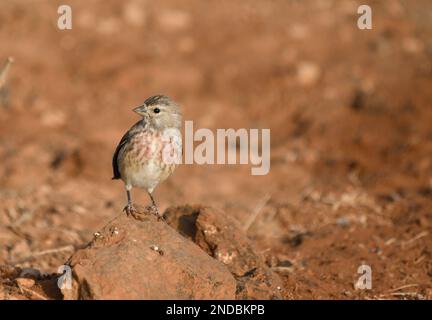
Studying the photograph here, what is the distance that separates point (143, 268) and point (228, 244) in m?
1.33

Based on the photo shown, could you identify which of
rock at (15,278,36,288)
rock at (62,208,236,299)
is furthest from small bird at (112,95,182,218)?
rock at (15,278,36,288)

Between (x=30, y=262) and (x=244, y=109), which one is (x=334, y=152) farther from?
(x=30, y=262)

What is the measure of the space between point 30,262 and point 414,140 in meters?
7.03

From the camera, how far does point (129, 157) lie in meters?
6.83

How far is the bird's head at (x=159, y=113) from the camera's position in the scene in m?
6.82

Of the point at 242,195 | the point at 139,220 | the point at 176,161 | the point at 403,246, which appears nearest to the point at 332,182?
the point at 242,195

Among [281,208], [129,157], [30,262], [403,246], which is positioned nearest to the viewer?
[129,157]

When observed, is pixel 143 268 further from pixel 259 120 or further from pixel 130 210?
pixel 259 120

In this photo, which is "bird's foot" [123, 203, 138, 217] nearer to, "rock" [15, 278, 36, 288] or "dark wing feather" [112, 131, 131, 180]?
"dark wing feather" [112, 131, 131, 180]

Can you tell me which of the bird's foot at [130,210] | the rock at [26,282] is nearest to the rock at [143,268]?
the bird's foot at [130,210]

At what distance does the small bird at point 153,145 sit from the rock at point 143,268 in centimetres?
95

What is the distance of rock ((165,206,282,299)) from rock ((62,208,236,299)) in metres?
0.62

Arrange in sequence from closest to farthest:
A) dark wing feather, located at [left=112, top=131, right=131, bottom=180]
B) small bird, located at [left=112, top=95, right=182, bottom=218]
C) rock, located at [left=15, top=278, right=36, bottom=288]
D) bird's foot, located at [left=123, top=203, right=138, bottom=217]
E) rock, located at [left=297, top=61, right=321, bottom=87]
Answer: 1. rock, located at [left=15, top=278, right=36, bottom=288]
2. bird's foot, located at [left=123, top=203, right=138, bottom=217]
3. small bird, located at [left=112, top=95, right=182, bottom=218]
4. dark wing feather, located at [left=112, top=131, right=131, bottom=180]
5. rock, located at [left=297, top=61, right=321, bottom=87]

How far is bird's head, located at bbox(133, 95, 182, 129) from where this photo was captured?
22.4ft
